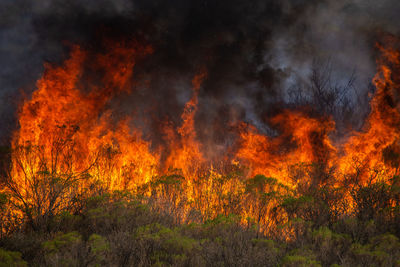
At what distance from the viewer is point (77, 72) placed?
1432 centimetres

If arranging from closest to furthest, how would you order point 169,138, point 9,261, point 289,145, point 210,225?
point 9,261 → point 210,225 → point 289,145 → point 169,138

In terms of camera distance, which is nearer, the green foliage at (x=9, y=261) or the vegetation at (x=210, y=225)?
the green foliage at (x=9, y=261)

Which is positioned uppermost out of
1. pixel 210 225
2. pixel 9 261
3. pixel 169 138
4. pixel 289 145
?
pixel 169 138

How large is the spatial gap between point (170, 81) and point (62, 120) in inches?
285

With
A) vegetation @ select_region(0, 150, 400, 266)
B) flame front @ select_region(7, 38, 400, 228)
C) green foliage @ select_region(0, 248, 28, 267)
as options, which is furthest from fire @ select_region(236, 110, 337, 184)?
green foliage @ select_region(0, 248, 28, 267)

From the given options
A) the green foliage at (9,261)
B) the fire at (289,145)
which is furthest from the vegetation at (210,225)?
the fire at (289,145)

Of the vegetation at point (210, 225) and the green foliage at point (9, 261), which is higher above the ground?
the vegetation at point (210, 225)

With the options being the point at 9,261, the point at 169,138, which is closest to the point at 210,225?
the point at 9,261

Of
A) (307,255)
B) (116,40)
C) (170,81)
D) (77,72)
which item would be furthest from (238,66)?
(307,255)

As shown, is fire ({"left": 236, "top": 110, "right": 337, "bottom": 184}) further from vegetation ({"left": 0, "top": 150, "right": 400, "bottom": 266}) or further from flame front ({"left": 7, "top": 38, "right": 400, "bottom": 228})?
vegetation ({"left": 0, "top": 150, "right": 400, "bottom": 266})

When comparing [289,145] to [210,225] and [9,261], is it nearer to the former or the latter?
[210,225]

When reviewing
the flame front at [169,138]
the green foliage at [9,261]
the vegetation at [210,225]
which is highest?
the flame front at [169,138]

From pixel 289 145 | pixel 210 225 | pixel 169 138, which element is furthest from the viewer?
pixel 169 138

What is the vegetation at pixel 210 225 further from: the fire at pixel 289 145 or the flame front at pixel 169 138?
the fire at pixel 289 145
